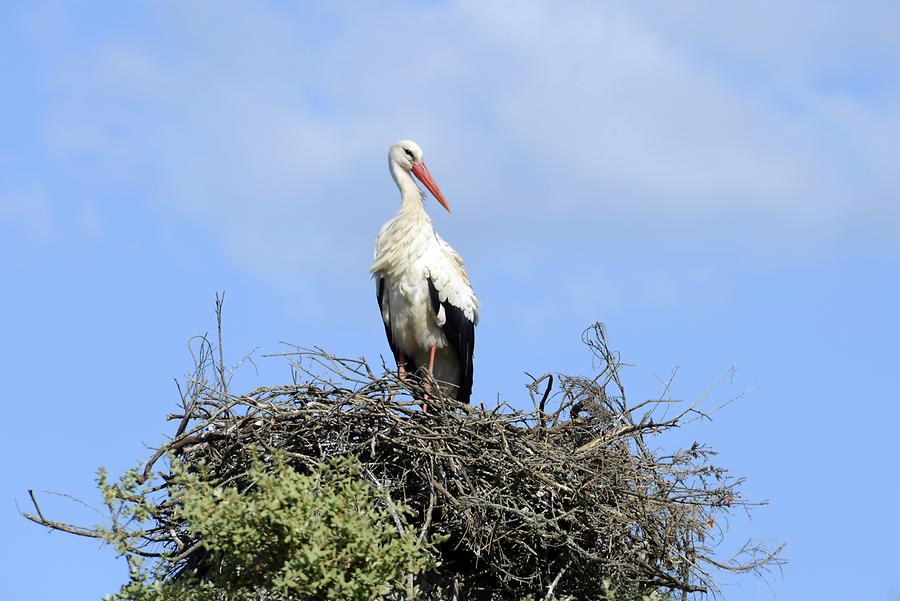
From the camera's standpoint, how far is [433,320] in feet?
29.6

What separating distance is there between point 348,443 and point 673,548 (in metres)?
1.96

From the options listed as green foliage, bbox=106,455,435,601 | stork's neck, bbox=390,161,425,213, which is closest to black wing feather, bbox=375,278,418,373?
stork's neck, bbox=390,161,425,213

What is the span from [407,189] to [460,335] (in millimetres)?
1212

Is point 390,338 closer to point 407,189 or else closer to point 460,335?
point 460,335

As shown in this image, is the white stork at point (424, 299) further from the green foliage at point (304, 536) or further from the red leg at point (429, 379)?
the green foliage at point (304, 536)

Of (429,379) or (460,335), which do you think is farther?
(460,335)

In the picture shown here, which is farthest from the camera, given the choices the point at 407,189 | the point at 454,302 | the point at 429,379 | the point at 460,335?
the point at 407,189

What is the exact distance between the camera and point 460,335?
9039mm

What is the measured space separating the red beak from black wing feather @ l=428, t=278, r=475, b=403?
3.06 ft

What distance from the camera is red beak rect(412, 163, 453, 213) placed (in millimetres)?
9656

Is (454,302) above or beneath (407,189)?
beneath

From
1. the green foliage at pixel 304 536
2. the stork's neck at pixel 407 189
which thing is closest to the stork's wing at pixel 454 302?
the stork's neck at pixel 407 189

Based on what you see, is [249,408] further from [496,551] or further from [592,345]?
[592,345]

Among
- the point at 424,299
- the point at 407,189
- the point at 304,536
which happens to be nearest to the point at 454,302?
the point at 424,299
